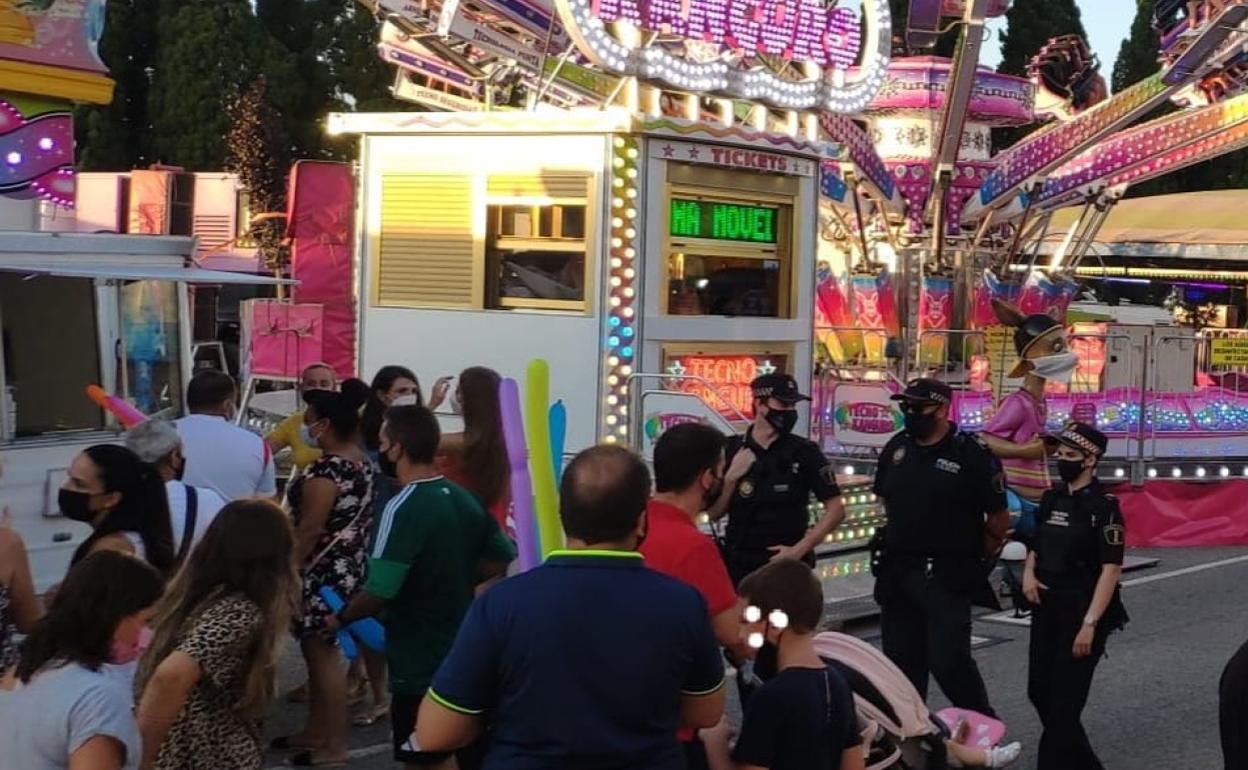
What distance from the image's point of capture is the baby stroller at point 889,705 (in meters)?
5.57

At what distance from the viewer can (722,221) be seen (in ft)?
40.7

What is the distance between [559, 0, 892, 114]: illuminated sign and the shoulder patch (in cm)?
695

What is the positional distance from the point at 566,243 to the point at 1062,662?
6015mm

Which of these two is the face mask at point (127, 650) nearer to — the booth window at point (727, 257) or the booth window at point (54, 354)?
the booth window at point (54, 354)

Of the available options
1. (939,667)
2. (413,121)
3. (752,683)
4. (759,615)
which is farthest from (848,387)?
(759,615)

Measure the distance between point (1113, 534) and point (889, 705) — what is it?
144 centimetres

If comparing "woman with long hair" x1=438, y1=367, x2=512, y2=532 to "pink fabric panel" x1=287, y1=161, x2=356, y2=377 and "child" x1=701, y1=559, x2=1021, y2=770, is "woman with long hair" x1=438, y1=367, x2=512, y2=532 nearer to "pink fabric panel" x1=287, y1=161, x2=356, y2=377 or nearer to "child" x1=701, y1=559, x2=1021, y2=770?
"child" x1=701, y1=559, x2=1021, y2=770

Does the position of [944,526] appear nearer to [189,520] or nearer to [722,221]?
[189,520]

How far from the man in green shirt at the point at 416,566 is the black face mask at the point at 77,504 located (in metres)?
0.93

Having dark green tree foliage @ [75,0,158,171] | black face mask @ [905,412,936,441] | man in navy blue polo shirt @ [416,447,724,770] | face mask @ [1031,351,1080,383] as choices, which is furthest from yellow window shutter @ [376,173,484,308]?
dark green tree foliage @ [75,0,158,171]

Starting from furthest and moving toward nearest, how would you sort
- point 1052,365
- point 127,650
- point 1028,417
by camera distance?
point 1028,417
point 1052,365
point 127,650

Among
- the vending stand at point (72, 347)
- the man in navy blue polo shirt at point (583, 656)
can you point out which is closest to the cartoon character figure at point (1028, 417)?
the vending stand at point (72, 347)

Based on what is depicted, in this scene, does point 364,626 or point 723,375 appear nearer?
point 364,626

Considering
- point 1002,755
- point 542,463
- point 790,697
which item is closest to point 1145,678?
point 1002,755
